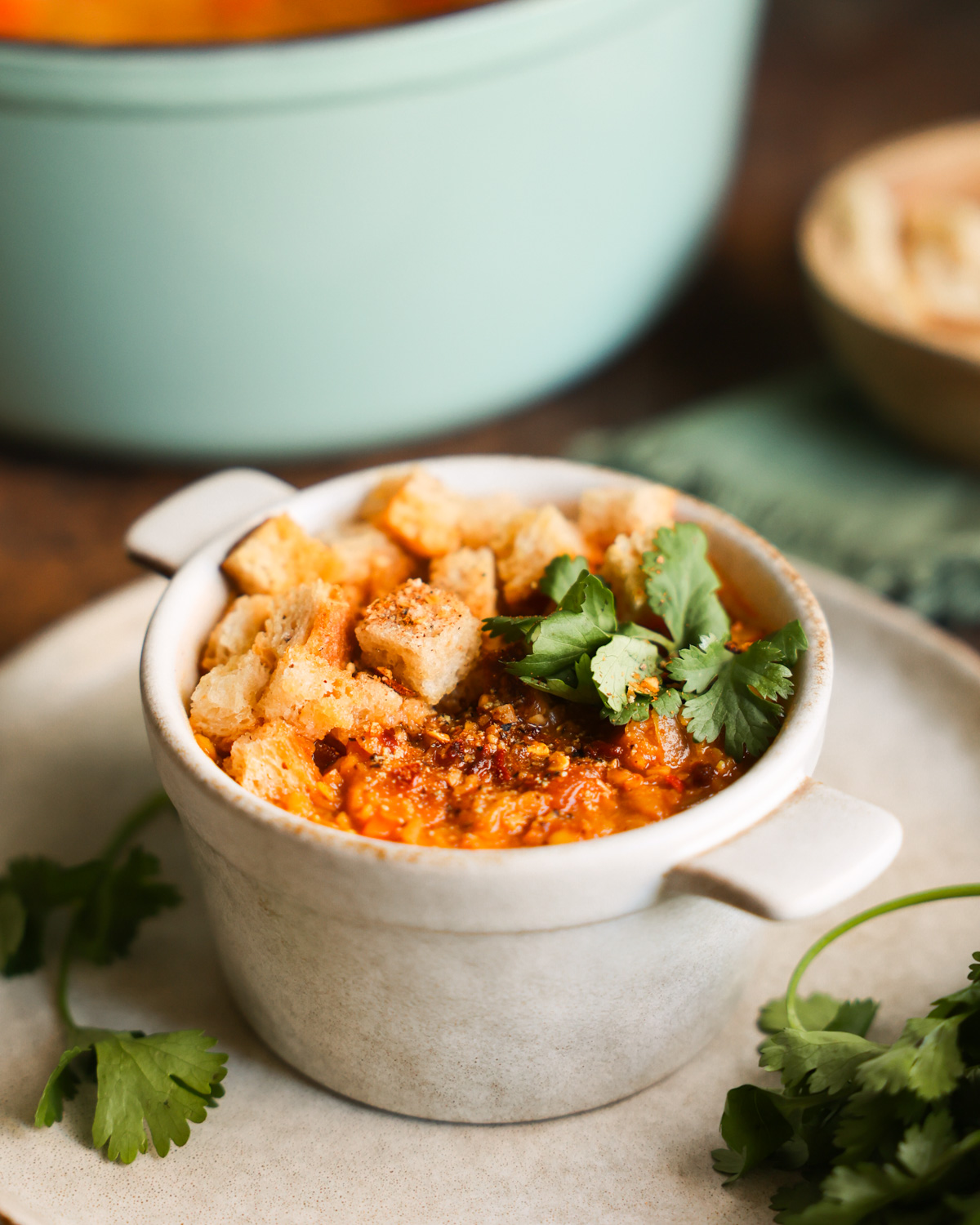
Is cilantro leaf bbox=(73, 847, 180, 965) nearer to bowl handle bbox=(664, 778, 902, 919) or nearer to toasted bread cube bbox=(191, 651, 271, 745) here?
toasted bread cube bbox=(191, 651, 271, 745)

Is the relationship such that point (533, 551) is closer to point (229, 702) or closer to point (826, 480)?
point (229, 702)

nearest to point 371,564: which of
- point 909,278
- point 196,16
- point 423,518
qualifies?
point 423,518

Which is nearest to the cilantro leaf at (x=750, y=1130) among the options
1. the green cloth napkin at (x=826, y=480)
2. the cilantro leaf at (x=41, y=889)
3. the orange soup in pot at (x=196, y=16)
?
→ the cilantro leaf at (x=41, y=889)

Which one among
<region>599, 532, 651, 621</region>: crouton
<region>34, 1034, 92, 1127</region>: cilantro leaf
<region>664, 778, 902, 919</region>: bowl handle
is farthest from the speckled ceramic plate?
<region>599, 532, 651, 621</region>: crouton

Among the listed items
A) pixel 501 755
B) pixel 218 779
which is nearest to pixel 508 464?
pixel 501 755

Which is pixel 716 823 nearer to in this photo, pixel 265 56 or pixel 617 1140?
pixel 617 1140
